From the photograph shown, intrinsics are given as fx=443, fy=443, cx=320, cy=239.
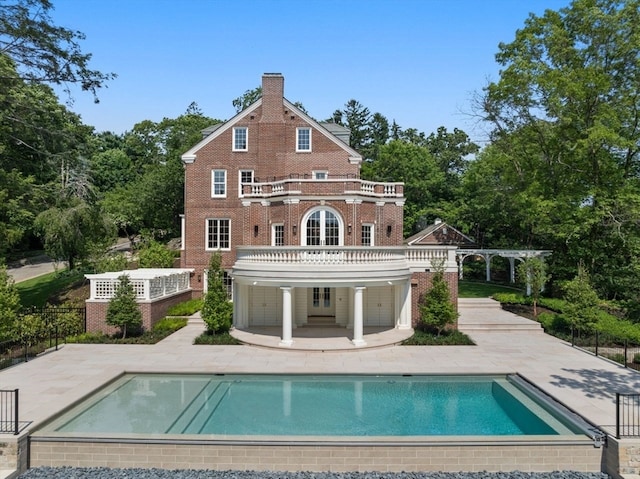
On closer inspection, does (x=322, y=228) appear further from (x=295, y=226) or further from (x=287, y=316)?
(x=287, y=316)

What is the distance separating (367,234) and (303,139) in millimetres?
8026

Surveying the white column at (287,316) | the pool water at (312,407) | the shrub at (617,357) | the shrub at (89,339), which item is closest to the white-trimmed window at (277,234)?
the white column at (287,316)

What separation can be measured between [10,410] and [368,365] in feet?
34.4

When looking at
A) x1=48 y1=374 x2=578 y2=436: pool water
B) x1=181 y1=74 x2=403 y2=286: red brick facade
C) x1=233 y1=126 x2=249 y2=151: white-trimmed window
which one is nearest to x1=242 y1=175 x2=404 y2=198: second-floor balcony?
x1=181 y1=74 x2=403 y2=286: red brick facade

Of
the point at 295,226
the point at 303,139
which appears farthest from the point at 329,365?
the point at 303,139

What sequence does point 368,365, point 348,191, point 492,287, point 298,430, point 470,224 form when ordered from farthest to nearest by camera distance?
point 470,224 < point 492,287 < point 348,191 < point 368,365 < point 298,430

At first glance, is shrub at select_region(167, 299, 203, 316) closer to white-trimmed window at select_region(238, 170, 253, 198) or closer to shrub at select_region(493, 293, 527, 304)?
white-trimmed window at select_region(238, 170, 253, 198)

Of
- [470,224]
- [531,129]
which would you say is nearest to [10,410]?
[531,129]

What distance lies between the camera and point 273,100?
27906 mm

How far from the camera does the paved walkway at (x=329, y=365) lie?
1232 centimetres

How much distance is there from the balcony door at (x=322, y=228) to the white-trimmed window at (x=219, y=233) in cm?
711

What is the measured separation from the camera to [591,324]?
19.4 m

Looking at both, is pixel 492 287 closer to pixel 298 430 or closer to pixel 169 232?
pixel 298 430

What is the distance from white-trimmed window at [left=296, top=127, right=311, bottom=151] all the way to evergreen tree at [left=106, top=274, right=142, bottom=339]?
536 inches
